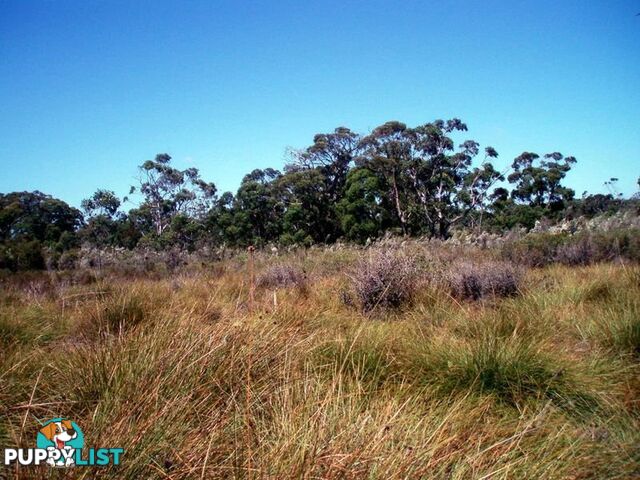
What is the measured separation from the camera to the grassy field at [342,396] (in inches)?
60.3

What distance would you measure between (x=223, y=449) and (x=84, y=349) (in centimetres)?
145

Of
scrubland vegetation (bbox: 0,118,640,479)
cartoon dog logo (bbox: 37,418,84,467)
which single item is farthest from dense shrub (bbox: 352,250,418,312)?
cartoon dog logo (bbox: 37,418,84,467)

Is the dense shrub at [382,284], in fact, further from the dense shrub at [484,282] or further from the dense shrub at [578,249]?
the dense shrub at [578,249]

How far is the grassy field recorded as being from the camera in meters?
1.53

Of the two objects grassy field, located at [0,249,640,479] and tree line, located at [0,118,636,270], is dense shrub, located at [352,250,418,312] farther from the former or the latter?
tree line, located at [0,118,636,270]

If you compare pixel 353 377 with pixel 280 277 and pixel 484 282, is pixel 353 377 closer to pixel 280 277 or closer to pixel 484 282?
pixel 484 282

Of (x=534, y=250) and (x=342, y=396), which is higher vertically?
(x=534, y=250)

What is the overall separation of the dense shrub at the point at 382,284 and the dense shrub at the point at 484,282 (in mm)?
654

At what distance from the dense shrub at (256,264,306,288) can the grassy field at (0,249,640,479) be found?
385 centimetres

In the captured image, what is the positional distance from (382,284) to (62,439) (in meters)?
4.21

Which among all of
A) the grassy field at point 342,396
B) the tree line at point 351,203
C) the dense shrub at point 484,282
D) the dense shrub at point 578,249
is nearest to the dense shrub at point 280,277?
the dense shrub at point 484,282

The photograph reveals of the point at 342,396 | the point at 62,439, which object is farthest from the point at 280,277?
the point at 62,439

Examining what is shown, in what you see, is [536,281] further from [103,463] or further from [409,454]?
[103,463]

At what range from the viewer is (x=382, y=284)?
5.25 m
